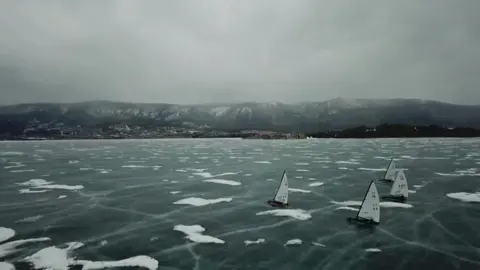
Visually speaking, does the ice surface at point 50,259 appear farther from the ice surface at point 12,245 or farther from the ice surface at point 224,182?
the ice surface at point 224,182

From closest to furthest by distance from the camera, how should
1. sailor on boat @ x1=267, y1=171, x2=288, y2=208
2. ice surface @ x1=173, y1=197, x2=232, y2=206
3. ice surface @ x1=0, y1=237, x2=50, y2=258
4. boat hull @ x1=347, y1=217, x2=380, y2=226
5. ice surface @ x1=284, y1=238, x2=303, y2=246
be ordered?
ice surface @ x1=0, y1=237, x2=50, y2=258 < ice surface @ x1=284, y1=238, x2=303, y2=246 < boat hull @ x1=347, y1=217, x2=380, y2=226 < sailor on boat @ x1=267, y1=171, x2=288, y2=208 < ice surface @ x1=173, y1=197, x2=232, y2=206

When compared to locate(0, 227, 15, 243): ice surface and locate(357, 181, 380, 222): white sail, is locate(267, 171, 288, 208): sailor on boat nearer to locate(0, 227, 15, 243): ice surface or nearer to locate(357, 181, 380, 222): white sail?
locate(357, 181, 380, 222): white sail

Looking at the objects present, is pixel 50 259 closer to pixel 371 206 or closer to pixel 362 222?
pixel 362 222

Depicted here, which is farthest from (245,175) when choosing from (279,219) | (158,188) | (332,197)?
(279,219)

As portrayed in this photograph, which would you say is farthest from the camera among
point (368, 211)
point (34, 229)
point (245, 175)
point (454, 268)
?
point (245, 175)

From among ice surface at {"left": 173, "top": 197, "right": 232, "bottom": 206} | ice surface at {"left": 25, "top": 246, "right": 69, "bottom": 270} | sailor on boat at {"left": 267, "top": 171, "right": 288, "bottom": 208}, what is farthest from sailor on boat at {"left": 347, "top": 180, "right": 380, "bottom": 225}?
ice surface at {"left": 25, "top": 246, "right": 69, "bottom": 270}

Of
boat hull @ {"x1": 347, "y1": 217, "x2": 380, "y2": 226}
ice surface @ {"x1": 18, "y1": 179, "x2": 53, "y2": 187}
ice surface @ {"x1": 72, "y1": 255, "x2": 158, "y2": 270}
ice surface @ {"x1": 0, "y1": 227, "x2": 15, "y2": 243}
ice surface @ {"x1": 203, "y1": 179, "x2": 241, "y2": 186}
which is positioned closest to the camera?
ice surface @ {"x1": 72, "y1": 255, "x2": 158, "y2": 270}

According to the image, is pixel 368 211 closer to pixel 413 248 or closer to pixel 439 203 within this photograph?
pixel 413 248
